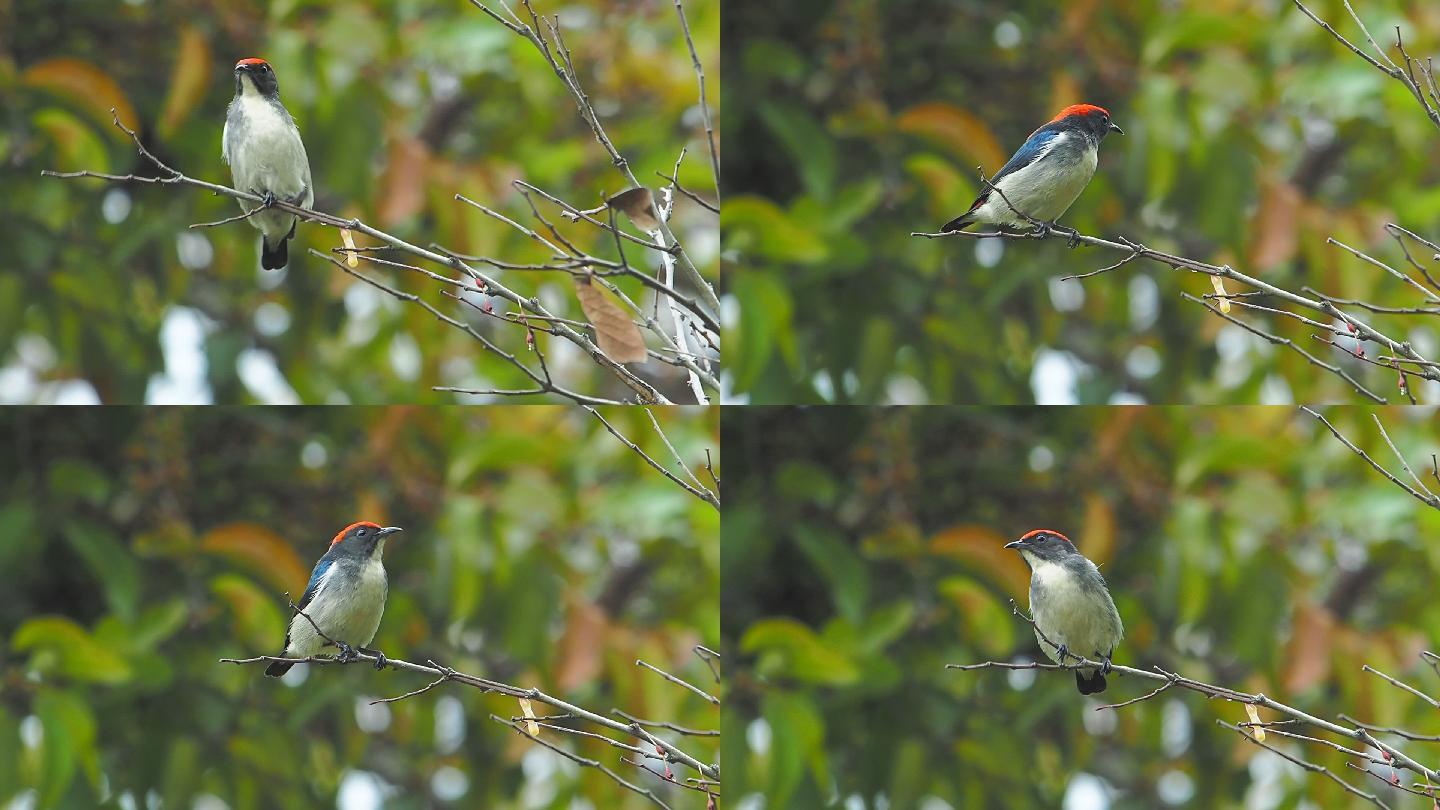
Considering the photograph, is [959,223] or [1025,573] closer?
[959,223]

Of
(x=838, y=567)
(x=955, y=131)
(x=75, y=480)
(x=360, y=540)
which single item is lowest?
(x=360, y=540)

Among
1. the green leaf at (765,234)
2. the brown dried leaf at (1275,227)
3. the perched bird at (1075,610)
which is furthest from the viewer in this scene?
the brown dried leaf at (1275,227)

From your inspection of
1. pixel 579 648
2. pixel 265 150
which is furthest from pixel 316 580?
pixel 579 648

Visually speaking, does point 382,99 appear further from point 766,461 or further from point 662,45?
point 766,461

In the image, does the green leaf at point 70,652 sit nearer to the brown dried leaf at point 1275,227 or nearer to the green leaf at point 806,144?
the green leaf at point 806,144

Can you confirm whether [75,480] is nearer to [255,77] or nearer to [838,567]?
[255,77]

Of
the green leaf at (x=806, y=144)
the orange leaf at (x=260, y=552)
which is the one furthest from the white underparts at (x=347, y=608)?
the green leaf at (x=806, y=144)
